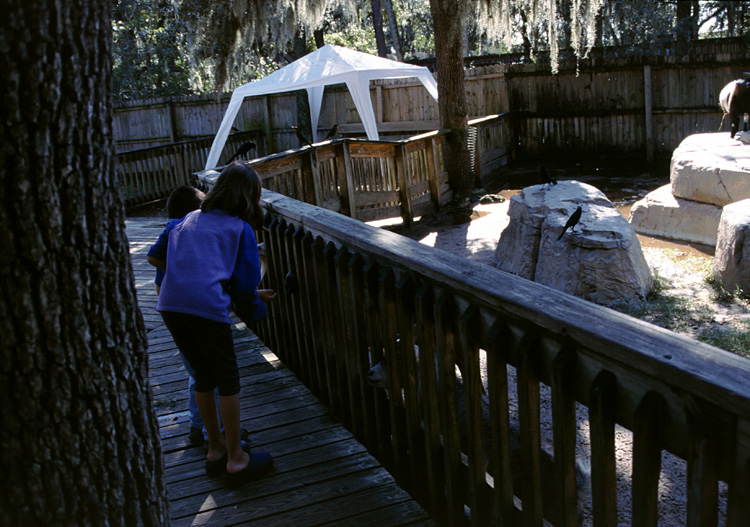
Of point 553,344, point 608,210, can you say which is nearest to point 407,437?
point 553,344

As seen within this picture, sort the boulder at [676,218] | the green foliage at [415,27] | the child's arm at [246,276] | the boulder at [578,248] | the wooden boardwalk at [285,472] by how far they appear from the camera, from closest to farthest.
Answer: the wooden boardwalk at [285,472] < the child's arm at [246,276] < the boulder at [578,248] < the boulder at [676,218] < the green foliage at [415,27]

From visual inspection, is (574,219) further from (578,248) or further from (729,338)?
(729,338)

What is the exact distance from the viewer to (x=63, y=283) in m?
1.38

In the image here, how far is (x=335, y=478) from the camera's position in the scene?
2.86m

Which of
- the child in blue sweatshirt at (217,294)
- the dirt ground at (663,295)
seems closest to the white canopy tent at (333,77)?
the dirt ground at (663,295)

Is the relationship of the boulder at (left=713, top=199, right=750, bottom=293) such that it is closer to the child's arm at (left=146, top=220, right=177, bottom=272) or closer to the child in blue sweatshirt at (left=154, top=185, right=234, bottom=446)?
the child in blue sweatshirt at (left=154, top=185, right=234, bottom=446)

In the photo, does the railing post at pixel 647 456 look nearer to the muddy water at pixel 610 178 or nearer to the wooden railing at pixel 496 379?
the wooden railing at pixel 496 379

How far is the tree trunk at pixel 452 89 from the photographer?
35.3 feet

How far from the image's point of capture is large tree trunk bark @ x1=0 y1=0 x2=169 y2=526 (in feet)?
4.26

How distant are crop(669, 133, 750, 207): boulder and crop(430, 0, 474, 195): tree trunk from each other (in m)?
3.82

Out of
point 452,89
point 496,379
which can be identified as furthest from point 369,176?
point 496,379

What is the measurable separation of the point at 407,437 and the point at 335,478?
0.40 m

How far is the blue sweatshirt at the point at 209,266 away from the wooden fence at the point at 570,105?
1209 centimetres

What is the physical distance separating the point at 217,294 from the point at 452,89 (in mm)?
9533
